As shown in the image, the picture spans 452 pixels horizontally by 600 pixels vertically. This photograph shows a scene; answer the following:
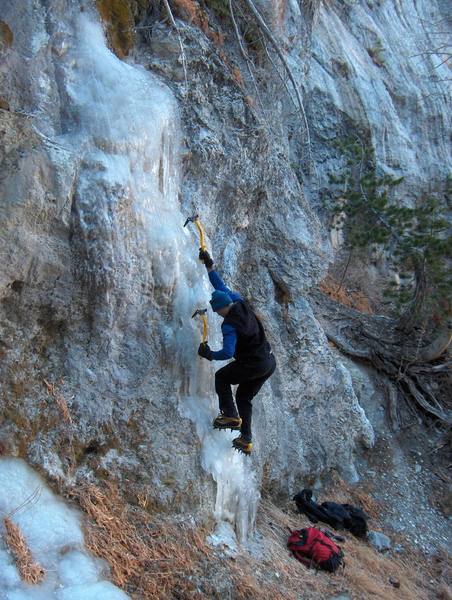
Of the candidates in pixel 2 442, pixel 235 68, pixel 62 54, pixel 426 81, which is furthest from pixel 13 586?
pixel 426 81

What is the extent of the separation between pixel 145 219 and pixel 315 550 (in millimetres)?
3726

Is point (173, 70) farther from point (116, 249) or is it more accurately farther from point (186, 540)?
point (186, 540)

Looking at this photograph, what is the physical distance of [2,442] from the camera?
4.32 m

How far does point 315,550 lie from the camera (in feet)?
20.3

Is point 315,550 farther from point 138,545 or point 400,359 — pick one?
point 400,359

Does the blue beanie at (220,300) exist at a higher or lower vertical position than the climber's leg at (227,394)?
higher

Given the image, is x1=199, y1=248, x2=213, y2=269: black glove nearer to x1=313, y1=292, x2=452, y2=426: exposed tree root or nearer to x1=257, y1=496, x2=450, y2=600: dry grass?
x1=257, y1=496, x2=450, y2=600: dry grass

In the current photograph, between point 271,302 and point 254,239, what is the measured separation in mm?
908

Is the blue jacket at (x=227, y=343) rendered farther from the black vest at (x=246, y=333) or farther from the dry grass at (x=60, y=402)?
the dry grass at (x=60, y=402)

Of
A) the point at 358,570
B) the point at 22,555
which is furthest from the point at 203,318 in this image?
the point at 358,570

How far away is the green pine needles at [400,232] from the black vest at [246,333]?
735cm

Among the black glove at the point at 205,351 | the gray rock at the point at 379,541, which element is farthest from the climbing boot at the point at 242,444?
the gray rock at the point at 379,541

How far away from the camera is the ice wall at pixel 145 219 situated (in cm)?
506

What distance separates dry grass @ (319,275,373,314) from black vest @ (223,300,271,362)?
10085mm
